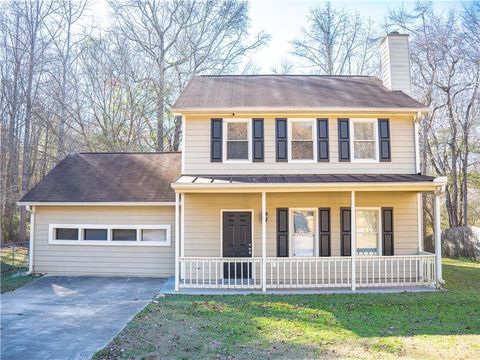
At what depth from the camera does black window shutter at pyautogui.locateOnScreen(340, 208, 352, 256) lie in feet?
37.0

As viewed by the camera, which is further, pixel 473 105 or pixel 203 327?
pixel 473 105

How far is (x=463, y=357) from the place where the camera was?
18.6 feet

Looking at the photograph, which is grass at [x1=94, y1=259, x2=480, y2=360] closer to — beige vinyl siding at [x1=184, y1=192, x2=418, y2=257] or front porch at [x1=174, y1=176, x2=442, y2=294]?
front porch at [x1=174, y1=176, x2=442, y2=294]

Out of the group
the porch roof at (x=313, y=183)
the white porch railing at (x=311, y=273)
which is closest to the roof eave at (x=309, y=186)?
the porch roof at (x=313, y=183)

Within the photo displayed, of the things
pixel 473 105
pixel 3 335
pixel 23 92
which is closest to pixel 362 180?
pixel 3 335

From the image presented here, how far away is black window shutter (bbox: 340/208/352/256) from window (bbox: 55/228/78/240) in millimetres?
8595

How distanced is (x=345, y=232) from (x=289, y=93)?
202 inches

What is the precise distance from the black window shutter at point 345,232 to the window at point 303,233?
2.79 feet

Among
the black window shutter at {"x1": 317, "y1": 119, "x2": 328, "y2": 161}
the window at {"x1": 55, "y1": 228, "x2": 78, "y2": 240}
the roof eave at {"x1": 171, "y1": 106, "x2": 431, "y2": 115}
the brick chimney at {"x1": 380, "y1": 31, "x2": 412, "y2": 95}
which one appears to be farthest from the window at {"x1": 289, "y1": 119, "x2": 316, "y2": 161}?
the window at {"x1": 55, "y1": 228, "x2": 78, "y2": 240}

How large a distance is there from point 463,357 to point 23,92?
2226 centimetres

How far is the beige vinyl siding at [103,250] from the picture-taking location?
12008 mm

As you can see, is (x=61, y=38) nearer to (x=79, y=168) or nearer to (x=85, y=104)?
(x=85, y=104)

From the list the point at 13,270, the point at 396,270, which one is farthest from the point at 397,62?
the point at 13,270

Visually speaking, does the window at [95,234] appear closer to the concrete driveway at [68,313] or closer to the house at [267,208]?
the house at [267,208]
